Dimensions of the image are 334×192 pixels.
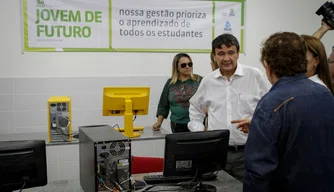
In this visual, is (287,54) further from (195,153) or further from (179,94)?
(179,94)

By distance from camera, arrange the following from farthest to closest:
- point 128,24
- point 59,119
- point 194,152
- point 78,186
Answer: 1. point 128,24
2. point 59,119
3. point 78,186
4. point 194,152

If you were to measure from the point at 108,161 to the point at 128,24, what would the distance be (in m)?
2.76

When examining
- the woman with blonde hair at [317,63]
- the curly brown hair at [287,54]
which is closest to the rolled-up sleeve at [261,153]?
the curly brown hair at [287,54]

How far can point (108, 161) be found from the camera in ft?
5.18

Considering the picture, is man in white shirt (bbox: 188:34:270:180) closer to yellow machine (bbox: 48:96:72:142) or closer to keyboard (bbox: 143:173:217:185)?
keyboard (bbox: 143:173:217:185)

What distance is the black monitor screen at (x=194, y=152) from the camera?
1.75m

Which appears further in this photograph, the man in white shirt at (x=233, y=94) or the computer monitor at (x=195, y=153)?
the man in white shirt at (x=233, y=94)

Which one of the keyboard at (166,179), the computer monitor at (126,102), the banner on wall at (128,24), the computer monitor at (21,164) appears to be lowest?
the keyboard at (166,179)

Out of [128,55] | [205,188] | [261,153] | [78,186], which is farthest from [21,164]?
[128,55]

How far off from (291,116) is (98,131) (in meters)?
0.97

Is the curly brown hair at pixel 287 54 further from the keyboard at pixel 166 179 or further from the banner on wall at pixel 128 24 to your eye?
the banner on wall at pixel 128 24

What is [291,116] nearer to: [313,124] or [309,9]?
[313,124]

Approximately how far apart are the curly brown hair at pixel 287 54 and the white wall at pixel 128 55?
2824 mm

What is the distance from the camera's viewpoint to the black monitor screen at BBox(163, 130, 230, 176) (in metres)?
1.75
